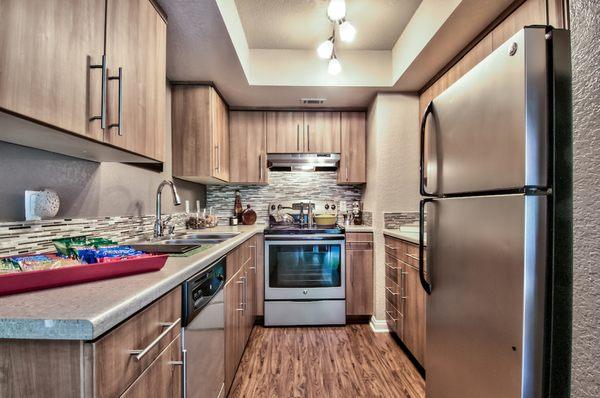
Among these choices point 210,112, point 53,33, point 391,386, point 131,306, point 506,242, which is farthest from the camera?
point 210,112

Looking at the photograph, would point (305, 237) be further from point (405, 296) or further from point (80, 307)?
point (80, 307)

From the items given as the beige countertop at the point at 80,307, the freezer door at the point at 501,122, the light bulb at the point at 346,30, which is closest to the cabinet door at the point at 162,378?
the beige countertop at the point at 80,307

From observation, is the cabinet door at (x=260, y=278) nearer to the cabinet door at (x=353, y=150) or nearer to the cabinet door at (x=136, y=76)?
the cabinet door at (x=353, y=150)

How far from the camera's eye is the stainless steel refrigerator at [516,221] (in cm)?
83

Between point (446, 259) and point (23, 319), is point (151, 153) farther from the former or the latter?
point (446, 259)

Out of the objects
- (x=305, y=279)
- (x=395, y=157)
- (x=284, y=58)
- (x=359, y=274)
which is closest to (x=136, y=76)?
(x=284, y=58)

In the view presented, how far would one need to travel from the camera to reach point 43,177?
1161 mm

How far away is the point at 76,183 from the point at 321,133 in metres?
2.28

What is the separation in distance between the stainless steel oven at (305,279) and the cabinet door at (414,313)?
0.70 metres

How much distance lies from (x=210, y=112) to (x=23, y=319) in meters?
2.16

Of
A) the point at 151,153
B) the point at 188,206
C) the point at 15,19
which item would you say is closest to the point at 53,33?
the point at 15,19

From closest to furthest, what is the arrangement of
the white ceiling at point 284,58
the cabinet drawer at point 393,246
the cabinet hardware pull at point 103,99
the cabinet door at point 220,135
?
the cabinet hardware pull at point 103,99 → the white ceiling at point 284,58 → the cabinet drawer at point 393,246 → the cabinet door at point 220,135

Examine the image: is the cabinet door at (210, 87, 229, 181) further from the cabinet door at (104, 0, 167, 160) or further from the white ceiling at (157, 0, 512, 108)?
the cabinet door at (104, 0, 167, 160)

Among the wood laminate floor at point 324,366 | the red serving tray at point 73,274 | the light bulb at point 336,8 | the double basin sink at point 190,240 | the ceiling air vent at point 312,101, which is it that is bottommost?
the wood laminate floor at point 324,366
